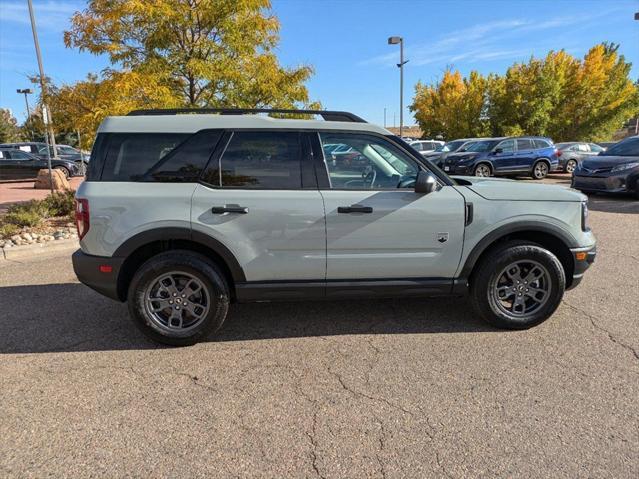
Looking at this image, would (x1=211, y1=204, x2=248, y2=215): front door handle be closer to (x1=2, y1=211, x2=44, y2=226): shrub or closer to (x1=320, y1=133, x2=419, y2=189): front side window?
(x1=320, y1=133, x2=419, y2=189): front side window

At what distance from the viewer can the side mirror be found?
11.5 feet

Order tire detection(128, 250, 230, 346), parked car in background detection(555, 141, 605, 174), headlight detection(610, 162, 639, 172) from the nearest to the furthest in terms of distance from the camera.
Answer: tire detection(128, 250, 230, 346) < headlight detection(610, 162, 639, 172) < parked car in background detection(555, 141, 605, 174)

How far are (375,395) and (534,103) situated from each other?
29154 mm

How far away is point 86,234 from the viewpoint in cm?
348

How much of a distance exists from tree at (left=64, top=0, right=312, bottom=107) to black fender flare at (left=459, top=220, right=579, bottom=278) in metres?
5.64

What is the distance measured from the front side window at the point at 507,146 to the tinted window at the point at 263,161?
15237mm

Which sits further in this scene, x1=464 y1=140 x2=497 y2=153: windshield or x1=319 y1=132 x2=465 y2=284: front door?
x1=464 y1=140 x2=497 y2=153: windshield

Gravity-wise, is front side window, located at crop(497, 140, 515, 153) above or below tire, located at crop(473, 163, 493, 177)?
above

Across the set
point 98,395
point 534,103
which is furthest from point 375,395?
point 534,103

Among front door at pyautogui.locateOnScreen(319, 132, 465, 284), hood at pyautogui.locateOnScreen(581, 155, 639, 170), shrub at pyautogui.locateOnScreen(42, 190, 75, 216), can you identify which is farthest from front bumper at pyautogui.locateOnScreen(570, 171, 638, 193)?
shrub at pyautogui.locateOnScreen(42, 190, 75, 216)

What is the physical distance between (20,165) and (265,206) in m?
21.1

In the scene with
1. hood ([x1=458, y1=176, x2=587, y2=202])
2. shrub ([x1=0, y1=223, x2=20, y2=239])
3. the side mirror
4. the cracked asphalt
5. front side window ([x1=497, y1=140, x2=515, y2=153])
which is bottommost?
the cracked asphalt

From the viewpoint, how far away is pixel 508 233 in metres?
3.74

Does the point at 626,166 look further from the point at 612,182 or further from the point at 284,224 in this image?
the point at 284,224
